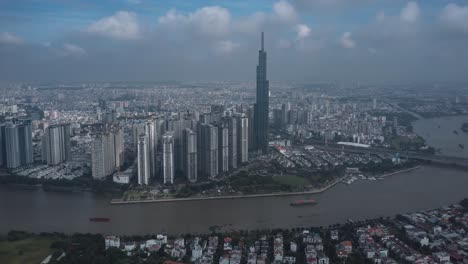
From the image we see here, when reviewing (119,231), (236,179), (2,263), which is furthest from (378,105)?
(2,263)

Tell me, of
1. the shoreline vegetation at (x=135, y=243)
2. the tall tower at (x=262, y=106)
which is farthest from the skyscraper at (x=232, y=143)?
the shoreline vegetation at (x=135, y=243)

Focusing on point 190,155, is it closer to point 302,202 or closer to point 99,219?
point 302,202

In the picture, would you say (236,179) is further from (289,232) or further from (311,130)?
(311,130)

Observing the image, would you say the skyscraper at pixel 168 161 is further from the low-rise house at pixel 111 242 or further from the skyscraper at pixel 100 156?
the low-rise house at pixel 111 242

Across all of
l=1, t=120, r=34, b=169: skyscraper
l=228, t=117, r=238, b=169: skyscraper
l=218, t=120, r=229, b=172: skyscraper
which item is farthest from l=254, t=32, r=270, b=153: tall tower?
l=1, t=120, r=34, b=169: skyscraper

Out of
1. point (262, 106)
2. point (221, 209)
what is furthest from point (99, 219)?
point (262, 106)
